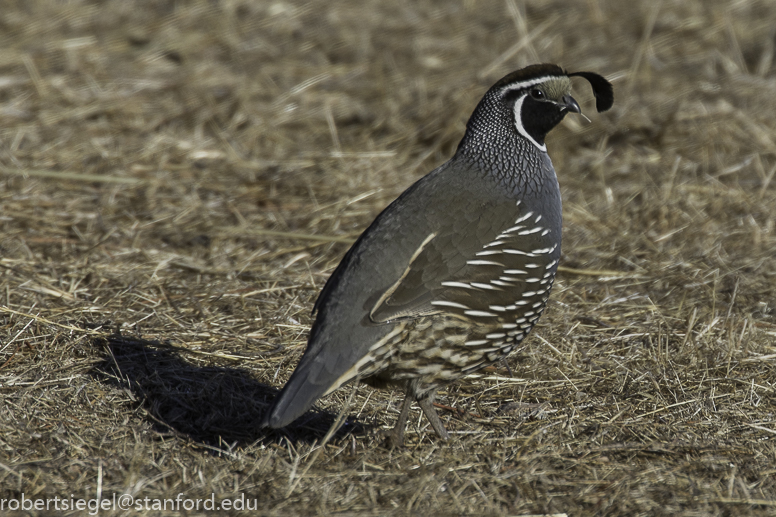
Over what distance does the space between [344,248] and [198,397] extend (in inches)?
82.4

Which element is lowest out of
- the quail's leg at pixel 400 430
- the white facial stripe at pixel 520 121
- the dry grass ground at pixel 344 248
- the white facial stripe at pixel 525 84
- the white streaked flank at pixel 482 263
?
the dry grass ground at pixel 344 248

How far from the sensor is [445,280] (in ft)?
13.5

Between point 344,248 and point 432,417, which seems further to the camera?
point 344,248

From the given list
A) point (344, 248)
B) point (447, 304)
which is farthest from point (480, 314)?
point (344, 248)

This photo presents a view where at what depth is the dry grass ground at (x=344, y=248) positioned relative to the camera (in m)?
3.90

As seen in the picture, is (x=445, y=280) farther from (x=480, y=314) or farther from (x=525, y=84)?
(x=525, y=84)

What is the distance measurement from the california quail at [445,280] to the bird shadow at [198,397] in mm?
512

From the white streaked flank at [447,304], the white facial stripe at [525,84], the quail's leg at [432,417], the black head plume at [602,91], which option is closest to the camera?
the white streaked flank at [447,304]

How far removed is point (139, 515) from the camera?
3.41 metres

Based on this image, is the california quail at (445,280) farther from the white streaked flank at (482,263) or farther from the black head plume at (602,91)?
the black head plume at (602,91)

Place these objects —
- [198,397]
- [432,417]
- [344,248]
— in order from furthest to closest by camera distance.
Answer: [344,248], [198,397], [432,417]

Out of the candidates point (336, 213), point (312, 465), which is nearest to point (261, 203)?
point (336, 213)

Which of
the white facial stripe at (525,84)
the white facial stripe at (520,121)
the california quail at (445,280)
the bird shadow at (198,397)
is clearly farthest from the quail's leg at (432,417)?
the white facial stripe at (525,84)

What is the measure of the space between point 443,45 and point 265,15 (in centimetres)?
223
